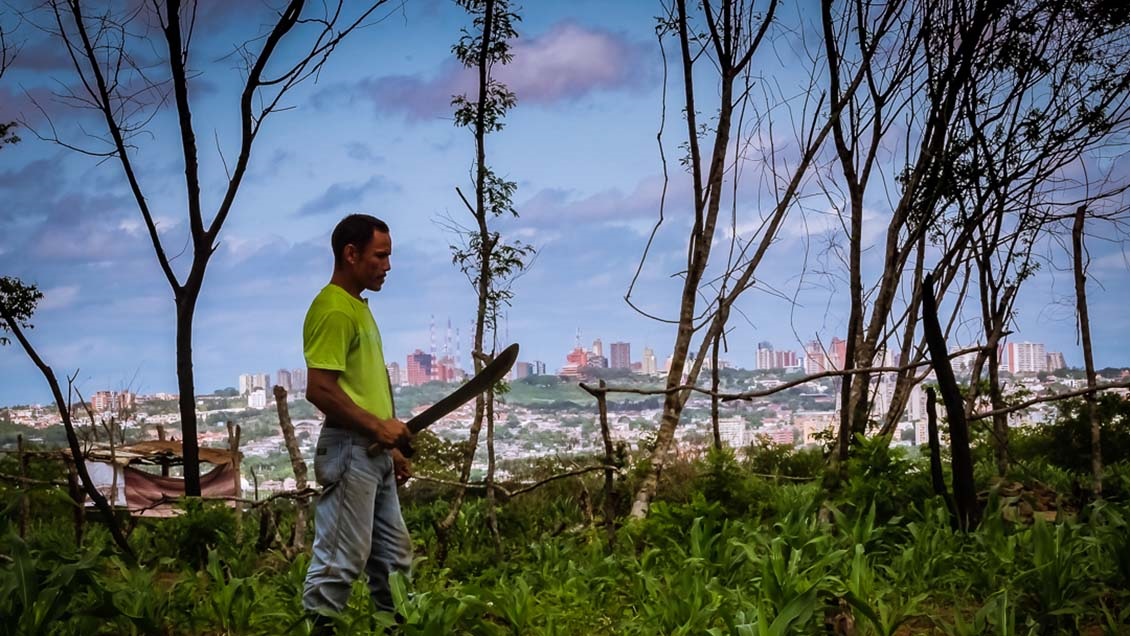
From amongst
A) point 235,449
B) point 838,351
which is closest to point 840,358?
point 838,351

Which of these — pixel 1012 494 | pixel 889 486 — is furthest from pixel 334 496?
pixel 1012 494

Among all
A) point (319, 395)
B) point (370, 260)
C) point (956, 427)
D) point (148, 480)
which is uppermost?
point (370, 260)

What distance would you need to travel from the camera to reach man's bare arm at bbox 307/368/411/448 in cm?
240

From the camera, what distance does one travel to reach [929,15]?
4949 millimetres

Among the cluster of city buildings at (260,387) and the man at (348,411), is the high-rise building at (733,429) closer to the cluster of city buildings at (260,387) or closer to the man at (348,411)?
the cluster of city buildings at (260,387)

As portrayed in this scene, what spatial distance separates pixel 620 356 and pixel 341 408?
7.30ft

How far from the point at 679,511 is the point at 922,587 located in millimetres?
772

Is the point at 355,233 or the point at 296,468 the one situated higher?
the point at 355,233

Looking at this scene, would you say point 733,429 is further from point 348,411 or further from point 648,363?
point 348,411

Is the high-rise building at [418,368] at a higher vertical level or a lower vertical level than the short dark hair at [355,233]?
lower

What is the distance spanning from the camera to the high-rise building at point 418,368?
12.9 feet

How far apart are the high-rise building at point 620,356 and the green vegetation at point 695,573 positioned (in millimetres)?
394

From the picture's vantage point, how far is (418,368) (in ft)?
13.0

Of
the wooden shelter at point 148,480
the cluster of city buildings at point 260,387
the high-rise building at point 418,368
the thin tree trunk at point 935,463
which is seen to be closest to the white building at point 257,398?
the cluster of city buildings at point 260,387
